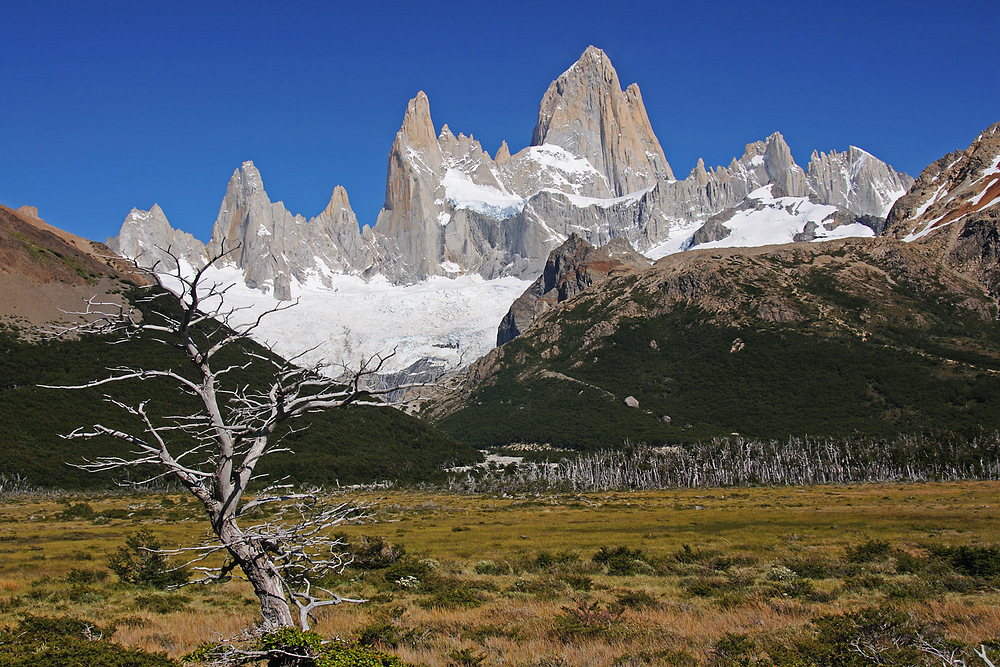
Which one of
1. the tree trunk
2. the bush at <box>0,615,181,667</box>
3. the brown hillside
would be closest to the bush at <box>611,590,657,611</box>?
the bush at <box>0,615,181,667</box>

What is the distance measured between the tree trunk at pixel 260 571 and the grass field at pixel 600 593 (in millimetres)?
2605

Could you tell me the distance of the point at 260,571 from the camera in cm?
989

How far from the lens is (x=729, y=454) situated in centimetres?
13950

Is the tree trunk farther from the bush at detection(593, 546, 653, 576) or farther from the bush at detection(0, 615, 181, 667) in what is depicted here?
the bush at detection(593, 546, 653, 576)

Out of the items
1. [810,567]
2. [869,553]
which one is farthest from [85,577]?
[869,553]

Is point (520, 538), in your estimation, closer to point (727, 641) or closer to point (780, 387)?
point (727, 641)

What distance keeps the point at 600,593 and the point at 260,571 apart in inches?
638

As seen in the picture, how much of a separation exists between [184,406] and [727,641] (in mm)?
121339

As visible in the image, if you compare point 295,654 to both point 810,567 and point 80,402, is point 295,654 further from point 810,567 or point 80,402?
point 80,402

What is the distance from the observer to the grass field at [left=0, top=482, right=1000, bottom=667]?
15812 millimetres

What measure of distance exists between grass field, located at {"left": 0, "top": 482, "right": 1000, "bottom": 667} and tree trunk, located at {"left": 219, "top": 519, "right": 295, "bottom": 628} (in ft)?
8.54

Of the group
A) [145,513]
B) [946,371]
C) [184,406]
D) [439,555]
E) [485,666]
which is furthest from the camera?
[946,371]

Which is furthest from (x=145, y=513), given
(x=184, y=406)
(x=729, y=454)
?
(x=729, y=454)

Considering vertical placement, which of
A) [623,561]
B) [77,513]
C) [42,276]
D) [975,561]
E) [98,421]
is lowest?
[77,513]
